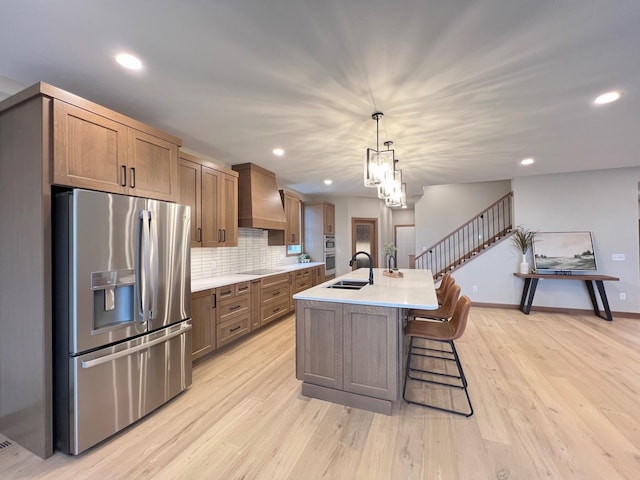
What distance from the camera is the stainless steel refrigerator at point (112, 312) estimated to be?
1.77 m

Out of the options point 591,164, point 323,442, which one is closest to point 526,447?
point 323,442

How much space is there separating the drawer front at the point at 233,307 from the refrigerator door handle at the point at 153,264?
1123mm

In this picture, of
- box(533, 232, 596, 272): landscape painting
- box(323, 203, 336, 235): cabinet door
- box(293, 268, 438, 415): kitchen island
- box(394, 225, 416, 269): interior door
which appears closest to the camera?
box(293, 268, 438, 415): kitchen island

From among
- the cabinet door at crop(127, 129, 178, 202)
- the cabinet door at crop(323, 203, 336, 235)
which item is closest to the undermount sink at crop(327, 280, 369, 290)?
the cabinet door at crop(127, 129, 178, 202)

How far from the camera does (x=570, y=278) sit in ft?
15.8

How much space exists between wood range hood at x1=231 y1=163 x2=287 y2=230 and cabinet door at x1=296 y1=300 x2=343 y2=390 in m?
2.15

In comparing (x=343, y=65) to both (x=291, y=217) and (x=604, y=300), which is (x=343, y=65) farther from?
(x=604, y=300)

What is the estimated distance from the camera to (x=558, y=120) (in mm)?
2883

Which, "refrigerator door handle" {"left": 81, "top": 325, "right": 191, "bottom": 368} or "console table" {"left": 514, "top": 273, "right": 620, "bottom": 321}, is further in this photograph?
"console table" {"left": 514, "top": 273, "right": 620, "bottom": 321}

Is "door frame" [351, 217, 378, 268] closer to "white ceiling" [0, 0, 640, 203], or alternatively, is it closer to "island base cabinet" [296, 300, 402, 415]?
"white ceiling" [0, 0, 640, 203]

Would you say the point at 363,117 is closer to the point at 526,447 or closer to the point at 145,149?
the point at 145,149

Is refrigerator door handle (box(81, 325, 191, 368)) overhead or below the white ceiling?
below

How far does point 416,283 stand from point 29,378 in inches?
128

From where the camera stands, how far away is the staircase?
252 inches
